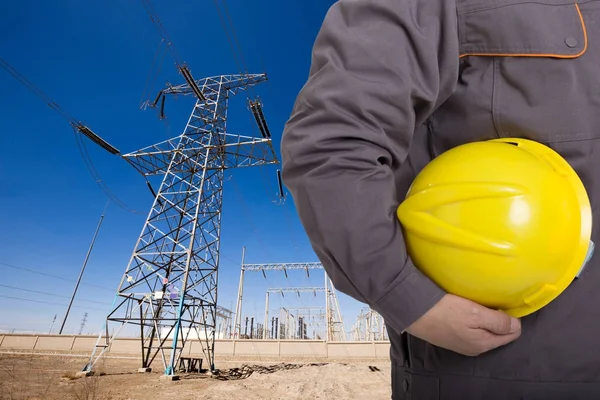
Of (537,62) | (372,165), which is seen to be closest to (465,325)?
(372,165)

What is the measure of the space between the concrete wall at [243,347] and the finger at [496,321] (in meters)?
20.3

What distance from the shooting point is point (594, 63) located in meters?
0.83

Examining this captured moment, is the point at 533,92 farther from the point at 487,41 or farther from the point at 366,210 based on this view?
the point at 366,210

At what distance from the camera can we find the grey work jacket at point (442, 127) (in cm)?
69

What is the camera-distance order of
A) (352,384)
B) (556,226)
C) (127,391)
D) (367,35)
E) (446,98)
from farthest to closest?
(352,384) < (127,391) < (446,98) < (367,35) < (556,226)

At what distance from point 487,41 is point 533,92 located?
0.64ft

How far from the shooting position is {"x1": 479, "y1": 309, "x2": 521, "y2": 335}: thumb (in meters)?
0.69

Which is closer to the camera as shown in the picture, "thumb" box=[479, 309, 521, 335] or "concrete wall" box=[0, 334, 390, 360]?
"thumb" box=[479, 309, 521, 335]

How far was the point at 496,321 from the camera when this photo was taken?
70 centimetres

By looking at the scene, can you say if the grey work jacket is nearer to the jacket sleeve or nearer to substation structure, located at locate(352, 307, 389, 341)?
the jacket sleeve

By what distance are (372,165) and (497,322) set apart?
45 cm

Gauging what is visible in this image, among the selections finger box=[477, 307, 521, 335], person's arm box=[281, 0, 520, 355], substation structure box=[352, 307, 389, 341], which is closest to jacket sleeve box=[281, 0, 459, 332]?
person's arm box=[281, 0, 520, 355]

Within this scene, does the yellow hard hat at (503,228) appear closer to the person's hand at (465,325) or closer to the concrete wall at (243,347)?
the person's hand at (465,325)

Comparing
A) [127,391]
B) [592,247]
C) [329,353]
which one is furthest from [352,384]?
[329,353]
